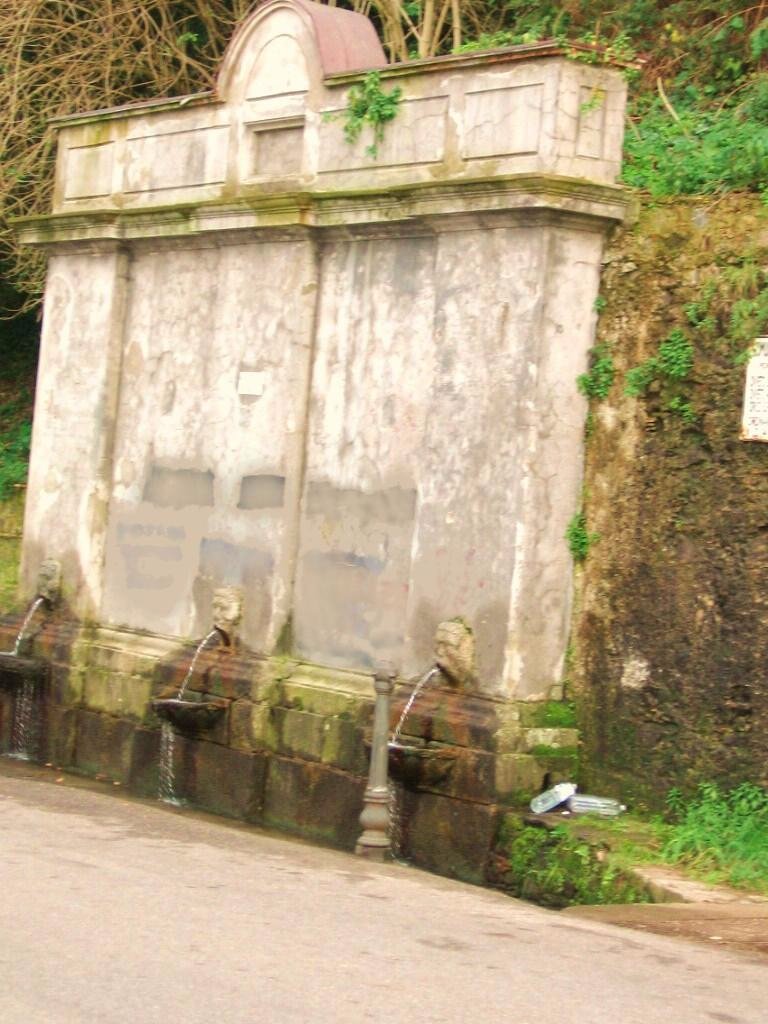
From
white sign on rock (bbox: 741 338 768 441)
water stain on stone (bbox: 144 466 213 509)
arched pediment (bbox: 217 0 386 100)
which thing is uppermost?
arched pediment (bbox: 217 0 386 100)

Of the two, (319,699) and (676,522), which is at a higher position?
(676,522)

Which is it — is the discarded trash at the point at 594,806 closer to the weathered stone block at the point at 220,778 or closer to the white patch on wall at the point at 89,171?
the weathered stone block at the point at 220,778

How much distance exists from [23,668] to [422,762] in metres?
4.57

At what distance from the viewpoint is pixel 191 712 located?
38.9 ft

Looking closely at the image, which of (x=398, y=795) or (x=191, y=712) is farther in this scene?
(x=191, y=712)

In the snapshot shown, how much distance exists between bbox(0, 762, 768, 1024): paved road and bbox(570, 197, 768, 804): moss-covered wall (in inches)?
60.2

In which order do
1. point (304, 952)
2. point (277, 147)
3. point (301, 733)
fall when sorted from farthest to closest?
point (277, 147) → point (301, 733) → point (304, 952)

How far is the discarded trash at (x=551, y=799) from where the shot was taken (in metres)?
9.88

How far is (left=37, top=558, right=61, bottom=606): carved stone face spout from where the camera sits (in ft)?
45.3

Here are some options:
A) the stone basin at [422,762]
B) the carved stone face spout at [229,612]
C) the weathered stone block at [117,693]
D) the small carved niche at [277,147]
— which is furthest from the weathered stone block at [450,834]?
the small carved niche at [277,147]

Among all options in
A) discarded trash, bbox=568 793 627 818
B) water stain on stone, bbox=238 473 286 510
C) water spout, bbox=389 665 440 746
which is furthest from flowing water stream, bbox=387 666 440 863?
water stain on stone, bbox=238 473 286 510

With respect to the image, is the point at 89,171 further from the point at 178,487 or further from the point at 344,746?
the point at 344,746

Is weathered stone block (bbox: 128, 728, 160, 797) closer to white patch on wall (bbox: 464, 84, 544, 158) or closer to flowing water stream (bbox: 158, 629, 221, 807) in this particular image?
flowing water stream (bbox: 158, 629, 221, 807)

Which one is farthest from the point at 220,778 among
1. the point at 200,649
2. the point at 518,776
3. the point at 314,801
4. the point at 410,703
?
the point at 518,776
